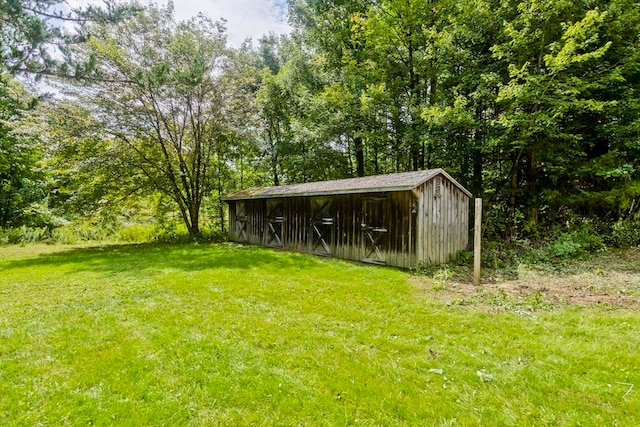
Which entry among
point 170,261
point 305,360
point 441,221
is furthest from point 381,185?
point 170,261

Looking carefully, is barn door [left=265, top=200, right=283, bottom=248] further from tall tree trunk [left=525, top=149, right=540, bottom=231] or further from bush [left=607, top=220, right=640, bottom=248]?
bush [left=607, top=220, right=640, bottom=248]

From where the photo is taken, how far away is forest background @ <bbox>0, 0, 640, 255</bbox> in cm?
835

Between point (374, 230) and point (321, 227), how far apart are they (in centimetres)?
219

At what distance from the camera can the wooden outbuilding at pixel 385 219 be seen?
785 centimetres

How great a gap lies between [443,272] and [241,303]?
4.55 m

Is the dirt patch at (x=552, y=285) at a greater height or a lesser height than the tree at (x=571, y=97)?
lesser

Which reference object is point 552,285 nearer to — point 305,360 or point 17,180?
point 305,360

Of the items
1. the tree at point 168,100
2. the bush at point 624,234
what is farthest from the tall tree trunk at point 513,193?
the tree at point 168,100

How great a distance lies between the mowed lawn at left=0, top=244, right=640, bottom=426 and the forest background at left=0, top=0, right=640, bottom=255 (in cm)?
473

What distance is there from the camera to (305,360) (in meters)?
3.19

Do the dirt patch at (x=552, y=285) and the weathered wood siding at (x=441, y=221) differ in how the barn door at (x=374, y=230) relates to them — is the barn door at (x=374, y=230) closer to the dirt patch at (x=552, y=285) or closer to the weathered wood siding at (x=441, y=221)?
the weathered wood siding at (x=441, y=221)

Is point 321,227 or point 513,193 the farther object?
point 513,193

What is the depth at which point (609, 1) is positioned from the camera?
28.7 ft

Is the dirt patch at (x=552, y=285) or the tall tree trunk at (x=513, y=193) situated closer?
the dirt patch at (x=552, y=285)
